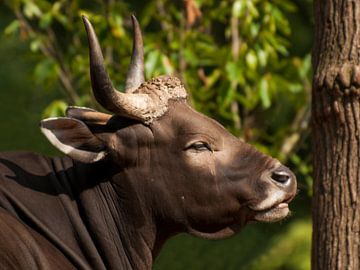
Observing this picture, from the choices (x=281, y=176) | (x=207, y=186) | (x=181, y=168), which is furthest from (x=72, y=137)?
(x=281, y=176)

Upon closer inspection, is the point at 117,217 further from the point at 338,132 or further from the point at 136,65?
the point at 338,132

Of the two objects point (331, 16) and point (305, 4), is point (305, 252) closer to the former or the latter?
point (305, 4)

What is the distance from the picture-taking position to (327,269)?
7641 mm

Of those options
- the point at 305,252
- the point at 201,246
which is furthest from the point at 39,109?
the point at 305,252

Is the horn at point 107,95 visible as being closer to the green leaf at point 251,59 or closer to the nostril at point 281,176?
the nostril at point 281,176

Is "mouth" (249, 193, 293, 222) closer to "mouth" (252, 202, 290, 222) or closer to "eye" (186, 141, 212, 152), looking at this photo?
"mouth" (252, 202, 290, 222)

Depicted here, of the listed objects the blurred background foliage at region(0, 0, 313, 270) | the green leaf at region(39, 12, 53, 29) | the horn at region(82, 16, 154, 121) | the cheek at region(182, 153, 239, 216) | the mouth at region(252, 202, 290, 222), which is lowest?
the blurred background foliage at region(0, 0, 313, 270)

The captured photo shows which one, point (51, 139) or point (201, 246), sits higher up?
point (51, 139)

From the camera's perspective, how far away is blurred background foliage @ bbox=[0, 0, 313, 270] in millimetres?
10742

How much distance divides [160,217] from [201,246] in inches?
230

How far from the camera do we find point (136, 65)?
7.39 meters

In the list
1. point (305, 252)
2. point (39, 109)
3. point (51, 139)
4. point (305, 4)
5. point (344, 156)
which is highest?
point (51, 139)

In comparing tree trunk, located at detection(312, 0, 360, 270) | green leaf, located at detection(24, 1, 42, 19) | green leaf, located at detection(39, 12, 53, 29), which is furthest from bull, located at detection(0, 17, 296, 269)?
green leaf, located at detection(24, 1, 42, 19)

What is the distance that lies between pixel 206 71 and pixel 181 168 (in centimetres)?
543
